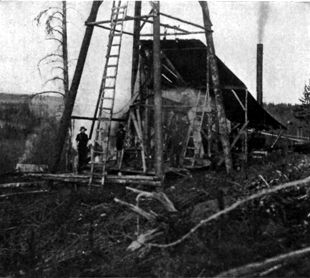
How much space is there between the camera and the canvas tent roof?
15.5 m

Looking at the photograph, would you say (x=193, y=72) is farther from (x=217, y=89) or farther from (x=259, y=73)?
(x=259, y=73)

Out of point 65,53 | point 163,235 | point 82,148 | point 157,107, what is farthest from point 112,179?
point 65,53

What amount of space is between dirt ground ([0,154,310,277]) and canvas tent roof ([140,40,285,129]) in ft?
20.3

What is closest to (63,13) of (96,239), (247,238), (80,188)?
(80,188)

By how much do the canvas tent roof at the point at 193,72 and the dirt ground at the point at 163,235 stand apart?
6.18 meters

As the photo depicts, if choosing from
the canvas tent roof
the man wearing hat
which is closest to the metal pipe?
the canvas tent roof

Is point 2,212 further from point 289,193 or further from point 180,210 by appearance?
point 289,193

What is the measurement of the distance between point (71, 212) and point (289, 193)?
4271mm

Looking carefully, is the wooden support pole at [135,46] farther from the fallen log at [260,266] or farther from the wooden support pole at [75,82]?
the fallen log at [260,266]

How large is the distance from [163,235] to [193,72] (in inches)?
416

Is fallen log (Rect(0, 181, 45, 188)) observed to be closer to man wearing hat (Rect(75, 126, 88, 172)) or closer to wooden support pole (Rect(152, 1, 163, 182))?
man wearing hat (Rect(75, 126, 88, 172))

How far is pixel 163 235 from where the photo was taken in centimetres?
717

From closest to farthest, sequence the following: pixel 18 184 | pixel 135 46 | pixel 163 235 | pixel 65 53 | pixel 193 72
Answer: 1. pixel 163 235
2. pixel 18 184
3. pixel 135 46
4. pixel 193 72
5. pixel 65 53

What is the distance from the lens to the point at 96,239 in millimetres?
8156
